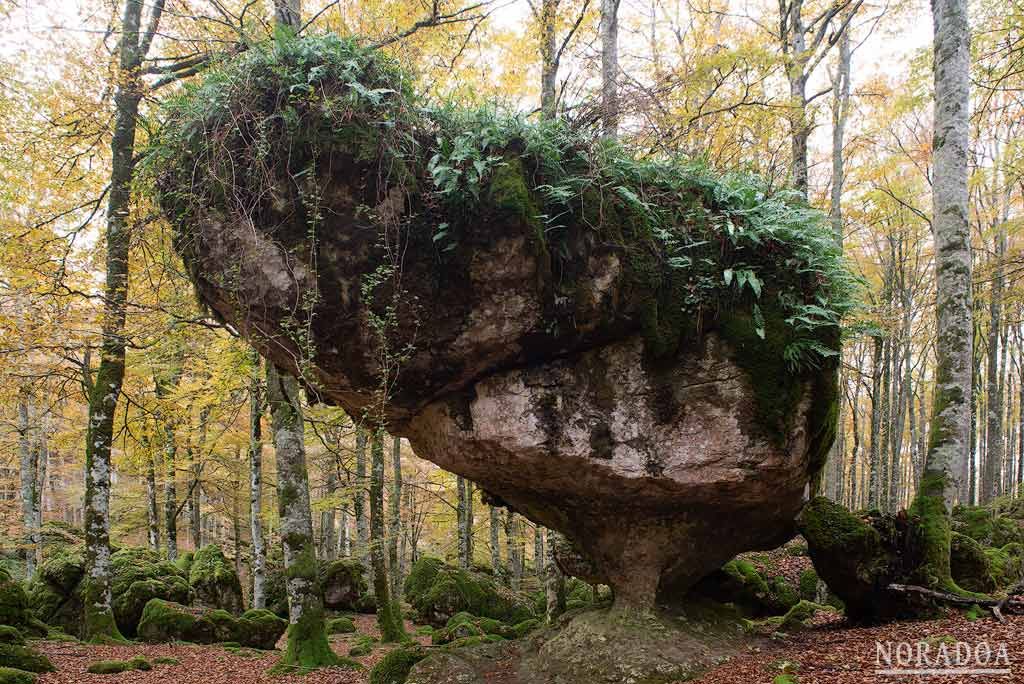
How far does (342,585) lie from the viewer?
1853 centimetres

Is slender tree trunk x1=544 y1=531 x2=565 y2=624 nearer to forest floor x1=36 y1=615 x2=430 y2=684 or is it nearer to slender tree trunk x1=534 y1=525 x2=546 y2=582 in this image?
forest floor x1=36 y1=615 x2=430 y2=684

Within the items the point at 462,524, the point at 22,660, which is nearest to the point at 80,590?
the point at 22,660

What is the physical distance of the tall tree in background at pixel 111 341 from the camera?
9484 mm

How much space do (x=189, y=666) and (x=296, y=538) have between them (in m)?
3.09

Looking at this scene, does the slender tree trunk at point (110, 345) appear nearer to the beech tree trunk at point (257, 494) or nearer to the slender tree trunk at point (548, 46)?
the beech tree trunk at point (257, 494)

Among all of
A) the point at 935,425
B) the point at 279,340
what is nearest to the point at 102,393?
the point at 279,340

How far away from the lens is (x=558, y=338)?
22.1ft

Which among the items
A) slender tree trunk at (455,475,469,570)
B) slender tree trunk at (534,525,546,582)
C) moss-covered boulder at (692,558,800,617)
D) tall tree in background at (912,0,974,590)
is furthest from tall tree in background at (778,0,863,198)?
slender tree trunk at (534,525,546,582)

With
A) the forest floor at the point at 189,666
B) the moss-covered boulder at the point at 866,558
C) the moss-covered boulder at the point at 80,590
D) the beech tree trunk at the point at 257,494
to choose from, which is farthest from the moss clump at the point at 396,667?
the moss-covered boulder at the point at 80,590

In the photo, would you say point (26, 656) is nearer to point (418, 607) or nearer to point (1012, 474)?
point (418, 607)

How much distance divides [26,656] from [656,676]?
8.03 metres

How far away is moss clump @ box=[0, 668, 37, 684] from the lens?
21.0 ft

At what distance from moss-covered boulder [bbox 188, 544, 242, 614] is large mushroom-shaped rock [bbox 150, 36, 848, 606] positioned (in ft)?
39.7

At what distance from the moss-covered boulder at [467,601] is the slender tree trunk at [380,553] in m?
4.10
